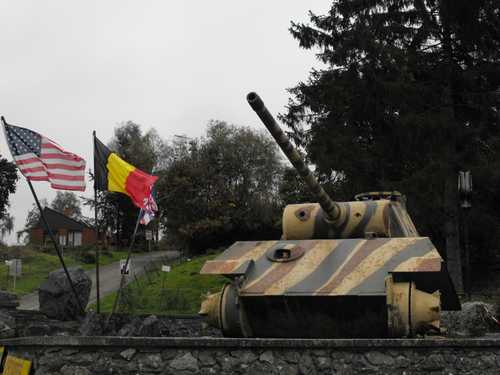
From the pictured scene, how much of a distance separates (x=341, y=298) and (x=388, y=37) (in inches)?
655

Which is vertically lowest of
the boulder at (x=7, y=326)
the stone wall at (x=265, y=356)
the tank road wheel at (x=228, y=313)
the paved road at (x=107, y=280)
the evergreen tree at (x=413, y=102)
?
the paved road at (x=107, y=280)

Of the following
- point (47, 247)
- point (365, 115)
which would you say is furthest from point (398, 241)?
point (47, 247)

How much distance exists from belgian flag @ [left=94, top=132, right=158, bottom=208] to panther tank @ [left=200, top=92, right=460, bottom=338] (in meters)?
6.74

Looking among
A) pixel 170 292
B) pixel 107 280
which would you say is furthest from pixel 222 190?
pixel 170 292

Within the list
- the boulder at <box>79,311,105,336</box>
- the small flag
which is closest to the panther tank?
the small flag

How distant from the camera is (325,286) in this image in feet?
25.7

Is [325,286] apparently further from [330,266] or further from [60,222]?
[60,222]

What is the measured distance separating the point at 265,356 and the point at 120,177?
29.9 feet

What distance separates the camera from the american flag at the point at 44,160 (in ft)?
45.8

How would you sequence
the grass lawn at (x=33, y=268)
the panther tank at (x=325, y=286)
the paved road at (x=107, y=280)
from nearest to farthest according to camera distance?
the panther tank at (x=325, y=286)
the paved road at (x=107, y=280)
the grass lawn at (x=33, y=268)

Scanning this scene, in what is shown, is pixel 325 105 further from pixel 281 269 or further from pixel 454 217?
pixel 281 269

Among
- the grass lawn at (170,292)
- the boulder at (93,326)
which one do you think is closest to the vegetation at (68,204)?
the grass lawn at (170,292)

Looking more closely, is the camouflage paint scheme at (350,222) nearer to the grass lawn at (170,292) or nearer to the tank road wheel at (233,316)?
the tank road wheel at (233,316)

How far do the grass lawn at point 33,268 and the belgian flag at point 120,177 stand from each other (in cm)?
1468
